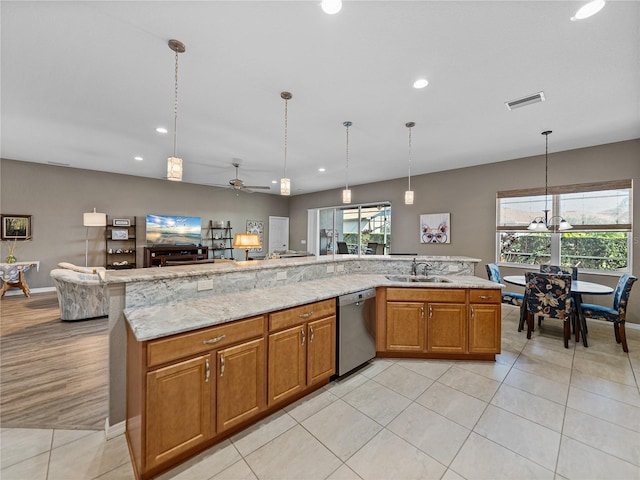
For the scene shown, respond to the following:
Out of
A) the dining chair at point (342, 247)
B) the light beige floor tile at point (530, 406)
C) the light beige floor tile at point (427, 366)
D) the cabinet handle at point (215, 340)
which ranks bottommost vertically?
the light beige floor tile at point (530, 406)

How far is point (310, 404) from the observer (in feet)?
7.16

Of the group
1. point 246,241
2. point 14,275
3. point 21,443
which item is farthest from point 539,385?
point 14,275

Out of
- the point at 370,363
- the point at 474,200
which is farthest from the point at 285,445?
the point at 474,200

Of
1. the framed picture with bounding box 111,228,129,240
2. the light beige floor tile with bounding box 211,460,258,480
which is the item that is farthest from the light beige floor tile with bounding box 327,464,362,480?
the framed picture with bounding box 111,228,129,240

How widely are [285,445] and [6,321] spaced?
518cm

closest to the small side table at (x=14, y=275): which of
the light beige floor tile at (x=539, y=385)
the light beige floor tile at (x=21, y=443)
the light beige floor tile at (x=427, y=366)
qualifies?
the light beige floor tile at (x=21, y=443)

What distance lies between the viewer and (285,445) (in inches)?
69.4

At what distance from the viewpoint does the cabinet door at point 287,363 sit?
1.98m

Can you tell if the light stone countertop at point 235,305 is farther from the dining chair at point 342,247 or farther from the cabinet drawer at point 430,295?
the dining chair at point 342,247

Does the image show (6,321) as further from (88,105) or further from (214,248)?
(214,248)

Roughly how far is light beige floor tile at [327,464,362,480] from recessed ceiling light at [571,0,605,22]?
10.9 ft

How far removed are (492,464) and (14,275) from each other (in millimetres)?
8235

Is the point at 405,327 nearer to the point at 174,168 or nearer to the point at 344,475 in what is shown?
the point at 344,475

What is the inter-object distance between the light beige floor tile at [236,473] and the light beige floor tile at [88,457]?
2.11 feet
